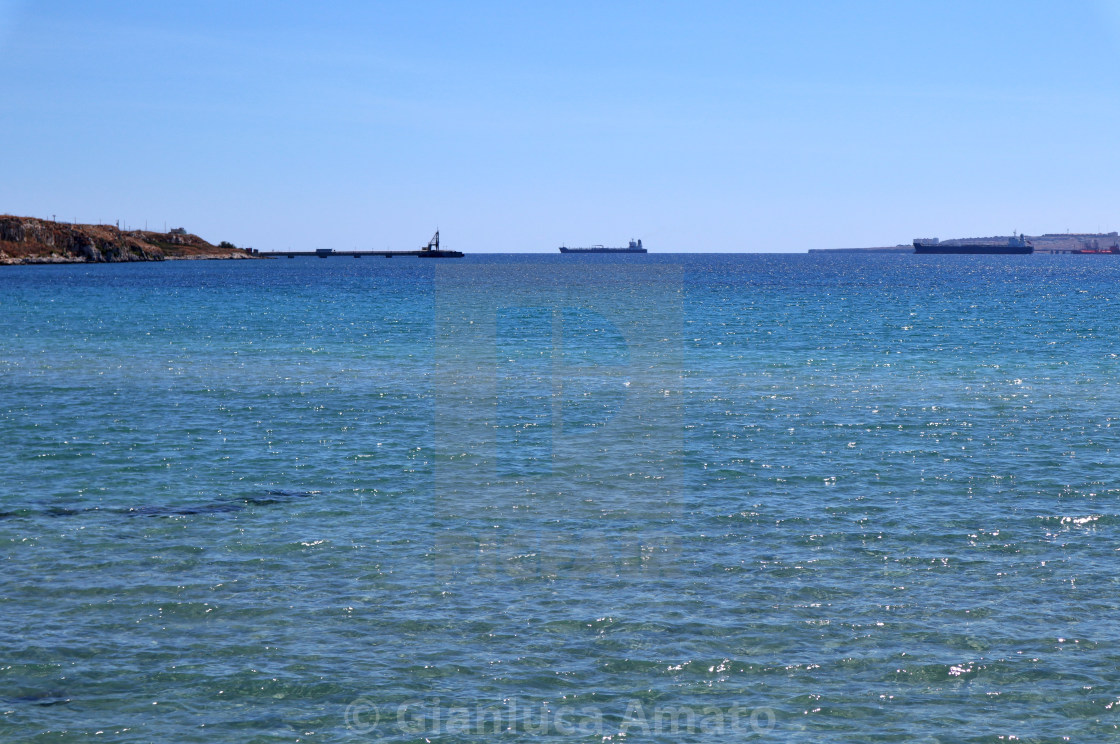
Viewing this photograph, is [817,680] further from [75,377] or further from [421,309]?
[421,309]

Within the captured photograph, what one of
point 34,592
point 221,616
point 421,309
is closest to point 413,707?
point 221,616

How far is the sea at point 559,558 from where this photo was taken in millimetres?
13578

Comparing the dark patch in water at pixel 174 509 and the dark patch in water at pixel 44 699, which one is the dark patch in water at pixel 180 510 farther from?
the dark patch in water at pixel 44 699

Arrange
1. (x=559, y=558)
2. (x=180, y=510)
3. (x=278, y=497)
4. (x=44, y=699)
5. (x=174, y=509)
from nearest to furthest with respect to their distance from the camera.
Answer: (x=44, y=699)
(x=559, y=558)
(x=180, y=510)
(x=174, y=509)
(x=278, y=497)

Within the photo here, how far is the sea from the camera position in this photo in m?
13.6

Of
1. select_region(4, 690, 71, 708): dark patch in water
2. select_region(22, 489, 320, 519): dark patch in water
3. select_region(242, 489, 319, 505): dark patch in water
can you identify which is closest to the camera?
select_region(4, 690, 71, 708): dark patch in water

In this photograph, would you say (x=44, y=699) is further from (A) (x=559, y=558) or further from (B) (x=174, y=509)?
(B) (x=174, y=509)

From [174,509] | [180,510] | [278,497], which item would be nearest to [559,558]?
[278,497]

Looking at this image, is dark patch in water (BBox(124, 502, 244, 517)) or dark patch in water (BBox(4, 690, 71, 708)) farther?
dark patch in water (BBox(124, 502, 244, 517))

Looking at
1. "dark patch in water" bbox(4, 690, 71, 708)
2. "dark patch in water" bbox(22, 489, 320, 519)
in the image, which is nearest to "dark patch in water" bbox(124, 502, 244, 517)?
"dark patch in water" bbox(22, 489, 320, 519)

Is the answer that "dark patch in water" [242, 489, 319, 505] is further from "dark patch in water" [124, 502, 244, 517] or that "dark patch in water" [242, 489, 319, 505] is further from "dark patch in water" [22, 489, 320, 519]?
"dark patch in water" [124, 502, 244, 517]

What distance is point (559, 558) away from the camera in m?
19.9

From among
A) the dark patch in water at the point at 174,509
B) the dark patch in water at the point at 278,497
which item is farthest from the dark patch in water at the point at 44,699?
the dark patch in water at the point at 278,497

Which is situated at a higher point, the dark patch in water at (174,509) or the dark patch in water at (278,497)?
the dark patch in water at (278,497)
